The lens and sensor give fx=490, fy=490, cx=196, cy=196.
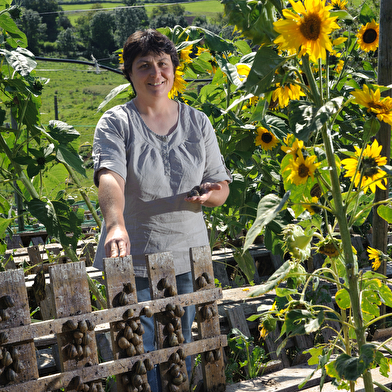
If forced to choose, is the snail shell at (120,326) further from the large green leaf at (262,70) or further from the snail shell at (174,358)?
the large green leaf at (262,70)

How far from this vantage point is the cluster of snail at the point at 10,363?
1.37 metres

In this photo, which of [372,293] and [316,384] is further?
[316,384]

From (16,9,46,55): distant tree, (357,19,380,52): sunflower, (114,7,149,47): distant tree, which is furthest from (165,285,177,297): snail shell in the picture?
(114,7,149,47): distant tree

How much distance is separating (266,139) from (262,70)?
1273 millimetres

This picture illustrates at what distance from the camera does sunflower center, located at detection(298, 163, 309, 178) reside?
132 cm

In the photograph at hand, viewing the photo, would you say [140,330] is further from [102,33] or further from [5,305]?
[102,33]

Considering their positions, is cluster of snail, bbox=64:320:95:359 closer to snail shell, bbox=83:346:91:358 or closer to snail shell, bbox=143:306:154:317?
snail shell, bbox=83:346:91:358

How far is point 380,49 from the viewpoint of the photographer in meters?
2.23

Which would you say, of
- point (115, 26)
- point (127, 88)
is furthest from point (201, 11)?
point (127, 88)

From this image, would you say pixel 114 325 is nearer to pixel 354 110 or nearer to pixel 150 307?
pixel 150 307

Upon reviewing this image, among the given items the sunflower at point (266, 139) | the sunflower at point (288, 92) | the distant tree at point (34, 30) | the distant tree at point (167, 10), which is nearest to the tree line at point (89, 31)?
the distant tree at point (34, 30)

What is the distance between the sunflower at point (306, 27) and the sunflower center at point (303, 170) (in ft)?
1.02

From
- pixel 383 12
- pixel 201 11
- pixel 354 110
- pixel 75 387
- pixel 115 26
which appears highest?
pixel 201 11

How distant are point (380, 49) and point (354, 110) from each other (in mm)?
307
